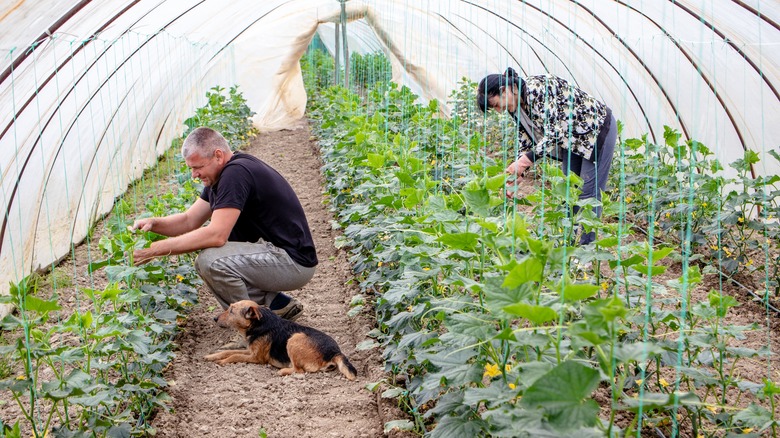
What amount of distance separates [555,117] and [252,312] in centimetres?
260

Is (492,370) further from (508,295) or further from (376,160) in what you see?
(376,160)

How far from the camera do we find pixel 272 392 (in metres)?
4.05

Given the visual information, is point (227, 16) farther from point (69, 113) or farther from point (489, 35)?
point (69, 113)

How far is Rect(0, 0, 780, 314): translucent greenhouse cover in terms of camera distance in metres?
5.37

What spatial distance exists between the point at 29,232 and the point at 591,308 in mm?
4866

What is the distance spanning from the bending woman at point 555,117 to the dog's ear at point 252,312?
213 cm

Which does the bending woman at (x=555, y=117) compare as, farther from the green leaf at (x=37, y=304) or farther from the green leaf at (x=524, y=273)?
the green leaf at (x=37, y=304)

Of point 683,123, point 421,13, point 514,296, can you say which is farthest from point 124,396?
point 421,13

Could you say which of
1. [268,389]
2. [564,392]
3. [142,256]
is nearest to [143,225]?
[142,256]

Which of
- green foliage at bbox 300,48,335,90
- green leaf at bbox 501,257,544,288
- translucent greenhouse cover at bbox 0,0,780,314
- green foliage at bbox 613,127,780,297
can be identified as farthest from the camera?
green foliage at bbox 300,48,335,90

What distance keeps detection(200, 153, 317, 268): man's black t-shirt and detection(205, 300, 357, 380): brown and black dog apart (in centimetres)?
66

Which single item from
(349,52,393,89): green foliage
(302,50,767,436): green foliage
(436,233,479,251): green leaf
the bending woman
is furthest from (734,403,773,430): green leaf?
(349,52,393,89): green foliage

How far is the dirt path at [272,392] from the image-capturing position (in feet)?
11.9

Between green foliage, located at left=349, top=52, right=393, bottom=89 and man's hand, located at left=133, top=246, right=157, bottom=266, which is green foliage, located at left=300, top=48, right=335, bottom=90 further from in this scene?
man's hand, located at left=133, top=246, right=157, bottom=266
